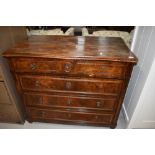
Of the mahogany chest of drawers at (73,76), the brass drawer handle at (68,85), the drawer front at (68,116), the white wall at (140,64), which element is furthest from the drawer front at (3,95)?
the white wall at (140,64)

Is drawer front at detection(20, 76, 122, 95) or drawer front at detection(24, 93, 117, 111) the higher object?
drawer front at detection(20, 76, 122, 95)

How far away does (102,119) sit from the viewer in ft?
5.33

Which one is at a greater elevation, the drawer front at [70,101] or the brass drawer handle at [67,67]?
the brass drawer handle at [67,67]

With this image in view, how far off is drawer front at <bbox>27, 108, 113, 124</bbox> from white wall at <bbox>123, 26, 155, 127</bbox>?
1.04ft

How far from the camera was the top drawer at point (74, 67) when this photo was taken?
121 cm

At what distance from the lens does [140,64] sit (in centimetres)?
146

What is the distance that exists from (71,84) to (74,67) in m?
0.20

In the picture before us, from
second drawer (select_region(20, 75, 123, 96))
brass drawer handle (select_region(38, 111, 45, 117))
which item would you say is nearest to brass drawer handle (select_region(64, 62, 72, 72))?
second drawer (select_region(20, 75, 123, 96))

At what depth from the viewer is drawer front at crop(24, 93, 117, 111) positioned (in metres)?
1.46

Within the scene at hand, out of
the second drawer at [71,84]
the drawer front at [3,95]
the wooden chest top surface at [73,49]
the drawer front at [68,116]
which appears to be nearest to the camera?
the wooden chest top surface at [73,49]

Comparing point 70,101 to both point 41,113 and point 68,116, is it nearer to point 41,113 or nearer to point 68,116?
point 68,116

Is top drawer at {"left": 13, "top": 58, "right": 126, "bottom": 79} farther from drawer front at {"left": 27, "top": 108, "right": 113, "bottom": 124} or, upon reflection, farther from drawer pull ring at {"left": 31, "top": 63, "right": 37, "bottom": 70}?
drawer front at {"left": 27, "top": 108, "right": 113, "bottom": 124}

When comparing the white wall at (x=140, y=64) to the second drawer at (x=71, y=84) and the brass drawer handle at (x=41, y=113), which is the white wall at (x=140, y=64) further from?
the brass drawer handle at (x=41, y=113)
